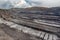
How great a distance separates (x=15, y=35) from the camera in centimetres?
360

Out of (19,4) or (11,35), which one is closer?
(11,35)

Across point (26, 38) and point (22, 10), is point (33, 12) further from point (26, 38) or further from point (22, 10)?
point (26, 38)

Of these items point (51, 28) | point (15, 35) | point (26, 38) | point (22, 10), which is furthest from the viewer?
point (22, 10)

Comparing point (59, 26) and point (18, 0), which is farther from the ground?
point (18, 0)

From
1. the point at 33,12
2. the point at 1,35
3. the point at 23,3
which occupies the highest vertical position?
the point at 23,3

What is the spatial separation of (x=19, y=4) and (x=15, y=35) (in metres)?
1.92

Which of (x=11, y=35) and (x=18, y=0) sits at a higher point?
(x=18, y=0)

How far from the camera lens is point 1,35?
3779mm

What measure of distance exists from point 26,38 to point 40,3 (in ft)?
7.25

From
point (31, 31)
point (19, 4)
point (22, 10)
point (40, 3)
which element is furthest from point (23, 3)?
point (31, 31)

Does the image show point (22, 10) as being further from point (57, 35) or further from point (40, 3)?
point (57, 35)

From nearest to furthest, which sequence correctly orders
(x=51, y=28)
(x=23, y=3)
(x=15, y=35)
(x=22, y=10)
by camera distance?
(x=15, y=35), (x=51, y=28), (x=23, y=3), (x=22, y=10)

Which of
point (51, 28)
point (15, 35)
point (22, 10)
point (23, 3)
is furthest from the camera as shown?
point (22, 10)

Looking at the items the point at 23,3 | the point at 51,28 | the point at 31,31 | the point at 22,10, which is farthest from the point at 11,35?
the point at 22,10
